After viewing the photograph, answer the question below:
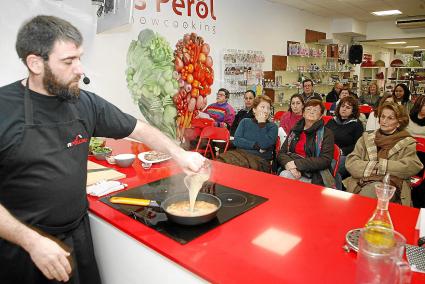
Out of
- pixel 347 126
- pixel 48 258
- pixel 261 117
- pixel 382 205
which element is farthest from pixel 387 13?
pixel 48 258

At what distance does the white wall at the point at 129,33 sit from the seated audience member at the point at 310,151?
2509 millimetres

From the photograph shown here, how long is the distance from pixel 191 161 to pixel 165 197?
27cm

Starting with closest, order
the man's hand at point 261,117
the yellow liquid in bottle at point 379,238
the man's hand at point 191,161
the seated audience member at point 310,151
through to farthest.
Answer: the yellow liquid in bottle at point 379,238 < the man's hand at point 191,161 < the seated audience member at point 310,151 < the man's hand at point 261,117

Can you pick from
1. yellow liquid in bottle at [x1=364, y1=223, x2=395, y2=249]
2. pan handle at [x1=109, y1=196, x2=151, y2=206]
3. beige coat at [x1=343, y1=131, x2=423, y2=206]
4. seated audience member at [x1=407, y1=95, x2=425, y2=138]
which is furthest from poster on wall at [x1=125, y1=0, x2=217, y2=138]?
yellow liquid in bottle at [x1=364, y1=223, x2=395, y2=249]

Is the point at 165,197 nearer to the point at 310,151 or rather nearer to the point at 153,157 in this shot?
the point at 153,157

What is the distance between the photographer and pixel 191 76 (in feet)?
17.7

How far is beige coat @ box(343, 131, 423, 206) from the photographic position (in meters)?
2.71

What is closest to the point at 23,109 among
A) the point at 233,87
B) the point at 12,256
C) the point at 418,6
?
the point at 12,256

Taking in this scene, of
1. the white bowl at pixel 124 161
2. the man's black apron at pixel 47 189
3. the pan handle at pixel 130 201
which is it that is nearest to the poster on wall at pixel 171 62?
the white bowl at pixel 124 161

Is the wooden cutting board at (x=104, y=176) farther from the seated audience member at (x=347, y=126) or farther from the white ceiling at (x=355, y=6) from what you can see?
the white ceiling at (x=355, y=6)

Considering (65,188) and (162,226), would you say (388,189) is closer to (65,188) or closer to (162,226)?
(162,226)

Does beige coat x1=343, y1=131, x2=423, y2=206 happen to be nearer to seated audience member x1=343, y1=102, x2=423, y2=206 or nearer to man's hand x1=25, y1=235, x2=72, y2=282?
seated audience member x1=343, y1=102, x2=423, y2=206

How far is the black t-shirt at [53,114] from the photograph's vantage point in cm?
124

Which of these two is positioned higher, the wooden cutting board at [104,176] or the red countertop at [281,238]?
the wooden cutting board at [104,176]
